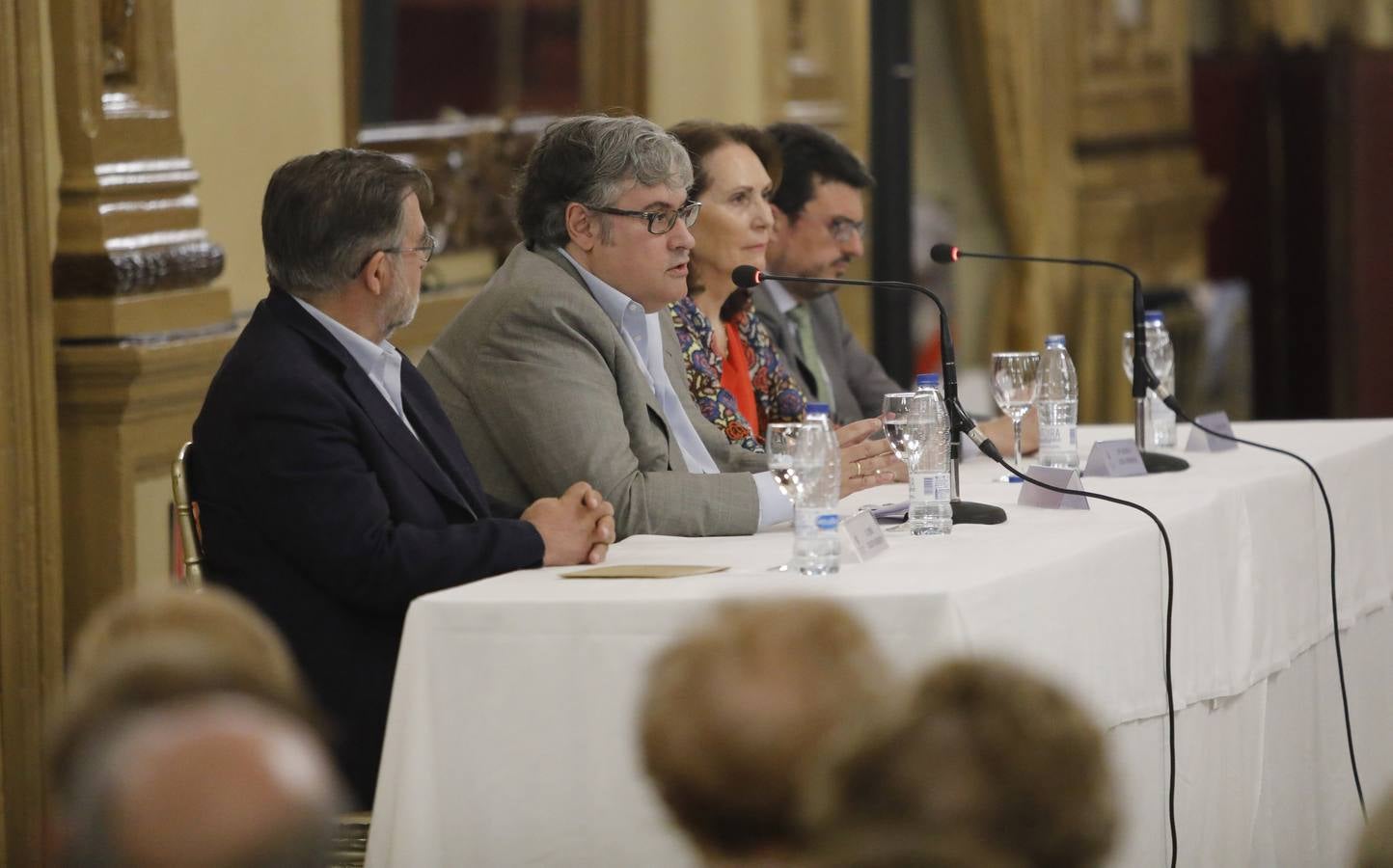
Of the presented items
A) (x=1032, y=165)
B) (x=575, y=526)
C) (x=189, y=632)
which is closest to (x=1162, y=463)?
(x=575, y=526)

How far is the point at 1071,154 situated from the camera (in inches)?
333

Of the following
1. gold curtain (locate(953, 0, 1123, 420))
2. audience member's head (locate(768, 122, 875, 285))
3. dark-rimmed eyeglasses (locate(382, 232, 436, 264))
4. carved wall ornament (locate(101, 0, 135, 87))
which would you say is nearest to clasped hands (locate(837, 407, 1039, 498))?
dark-rimmed eyeglasses (locate(382, 232, 436, 264))

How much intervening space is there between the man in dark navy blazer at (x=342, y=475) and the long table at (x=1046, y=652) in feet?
0.33

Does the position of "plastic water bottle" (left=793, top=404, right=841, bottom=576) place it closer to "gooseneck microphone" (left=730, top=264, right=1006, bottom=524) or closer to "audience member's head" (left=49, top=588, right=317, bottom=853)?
"gooseneck microphone" (left=730, top=264, right=1006, bottom=524)

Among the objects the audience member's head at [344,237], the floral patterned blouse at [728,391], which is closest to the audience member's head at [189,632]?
the audience member's head at [344,237]

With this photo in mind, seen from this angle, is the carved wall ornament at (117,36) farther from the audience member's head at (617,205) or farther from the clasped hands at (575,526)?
the clasped hands at (575,526)

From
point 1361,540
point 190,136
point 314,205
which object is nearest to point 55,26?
point 190,136

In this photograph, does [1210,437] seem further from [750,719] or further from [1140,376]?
[750,719]

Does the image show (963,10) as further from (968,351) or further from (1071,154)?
(968,351)

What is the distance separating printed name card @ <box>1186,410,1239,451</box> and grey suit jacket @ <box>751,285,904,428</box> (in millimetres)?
801

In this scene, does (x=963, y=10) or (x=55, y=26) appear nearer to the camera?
(x=55, y=26)

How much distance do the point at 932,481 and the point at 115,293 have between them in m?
1.61

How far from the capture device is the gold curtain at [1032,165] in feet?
25.7

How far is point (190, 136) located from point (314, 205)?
1545 mm
